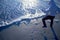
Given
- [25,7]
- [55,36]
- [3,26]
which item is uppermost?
[25,7]

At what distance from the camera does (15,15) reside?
421cm

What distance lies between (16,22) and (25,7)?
35.8 inches

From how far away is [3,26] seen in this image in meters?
3.70

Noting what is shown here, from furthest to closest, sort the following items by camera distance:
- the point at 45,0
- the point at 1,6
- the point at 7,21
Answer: the point at 45,0 < the point at 1,6 < the point at 7,21

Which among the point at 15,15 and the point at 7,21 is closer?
the point at 7,21

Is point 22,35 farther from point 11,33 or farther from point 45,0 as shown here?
point 45,0

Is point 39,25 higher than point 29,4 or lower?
lower

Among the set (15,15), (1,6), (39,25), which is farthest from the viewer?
(1,6)

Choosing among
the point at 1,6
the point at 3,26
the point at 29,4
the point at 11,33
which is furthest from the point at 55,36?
the point at 1,6

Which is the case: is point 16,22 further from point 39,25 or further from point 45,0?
point 45,0

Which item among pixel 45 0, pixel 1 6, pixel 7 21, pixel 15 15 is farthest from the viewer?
pixel 45 0

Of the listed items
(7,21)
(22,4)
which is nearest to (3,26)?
(7,21)

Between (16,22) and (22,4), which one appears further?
(22,4)

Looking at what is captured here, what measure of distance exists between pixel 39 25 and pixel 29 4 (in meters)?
1.27
